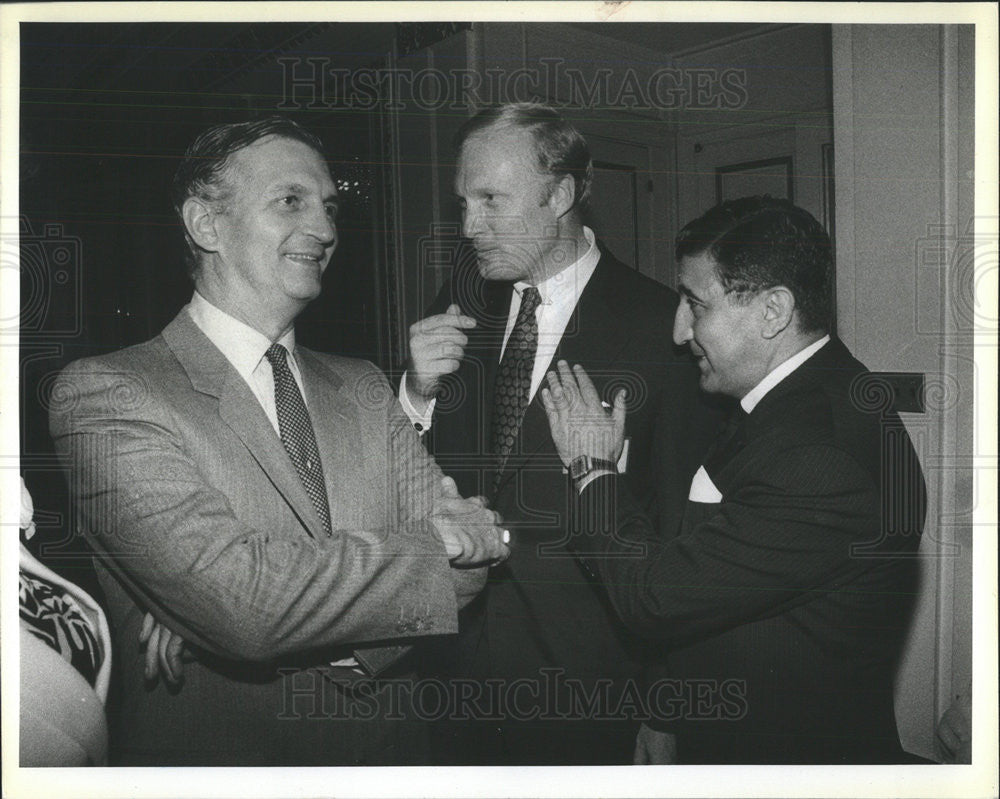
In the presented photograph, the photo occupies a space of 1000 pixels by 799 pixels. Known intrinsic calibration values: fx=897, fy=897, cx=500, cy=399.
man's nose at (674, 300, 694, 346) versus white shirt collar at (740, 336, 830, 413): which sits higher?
man's nose at (674, 300, 694, 346)

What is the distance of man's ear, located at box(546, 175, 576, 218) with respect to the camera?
1.95 meters

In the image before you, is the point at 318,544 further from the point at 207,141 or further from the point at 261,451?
the point at 207,141

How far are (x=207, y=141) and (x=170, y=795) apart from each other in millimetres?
1444

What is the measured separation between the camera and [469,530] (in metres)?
1.96

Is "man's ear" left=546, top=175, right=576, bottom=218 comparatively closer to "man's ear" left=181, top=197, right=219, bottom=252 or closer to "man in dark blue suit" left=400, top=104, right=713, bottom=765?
"man in dark blue suit" left=400, top=104, right=713, bottom=765

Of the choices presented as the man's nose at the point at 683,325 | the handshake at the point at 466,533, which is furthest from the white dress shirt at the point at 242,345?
the man's nose at the point at 683,325

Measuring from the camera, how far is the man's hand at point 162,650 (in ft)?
6.27

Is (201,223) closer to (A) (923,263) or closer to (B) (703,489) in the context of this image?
(B) (703,489)

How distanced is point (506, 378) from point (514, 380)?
18mm

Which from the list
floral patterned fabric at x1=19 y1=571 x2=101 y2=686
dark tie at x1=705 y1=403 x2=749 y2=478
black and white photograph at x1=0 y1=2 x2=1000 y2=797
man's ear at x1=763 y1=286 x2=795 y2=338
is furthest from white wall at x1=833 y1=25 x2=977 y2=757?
floral patterned fabric at x1=19 y1=571 x2=101 y2=686

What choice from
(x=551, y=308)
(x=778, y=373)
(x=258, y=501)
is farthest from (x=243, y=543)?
(x=778, y=373)

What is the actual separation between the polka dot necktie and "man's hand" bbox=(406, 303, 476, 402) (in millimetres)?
100

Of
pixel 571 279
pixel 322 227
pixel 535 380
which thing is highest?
pixel 322 227

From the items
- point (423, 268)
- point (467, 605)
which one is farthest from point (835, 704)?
point (423, 268)
